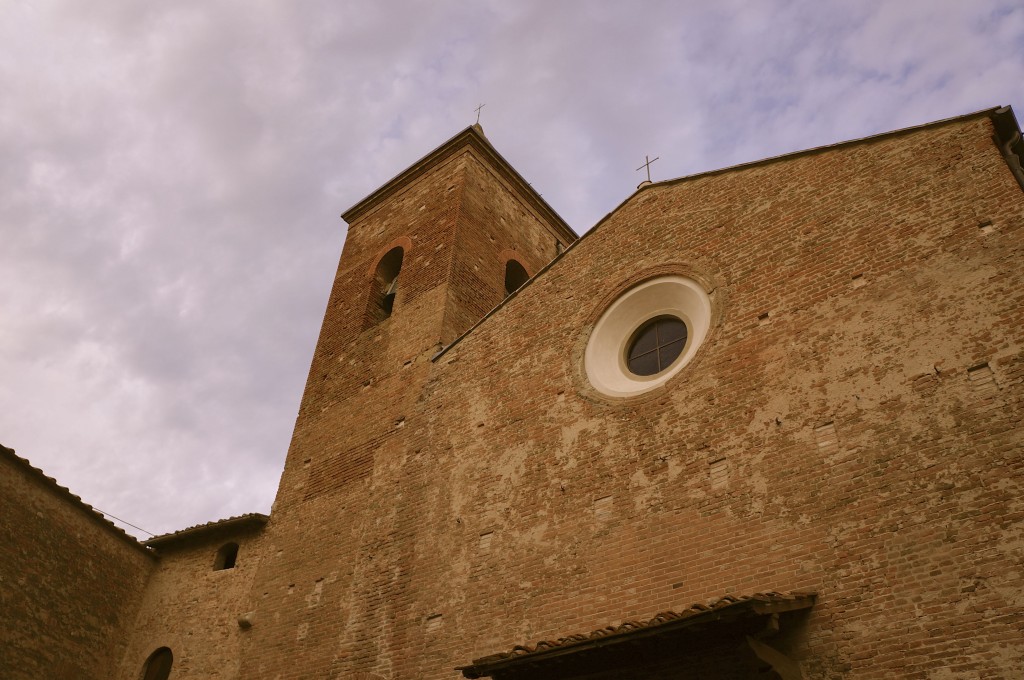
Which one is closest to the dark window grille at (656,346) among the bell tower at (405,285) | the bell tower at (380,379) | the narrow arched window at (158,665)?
the bell tower at (380,379)

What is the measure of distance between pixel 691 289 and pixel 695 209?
1075 mm

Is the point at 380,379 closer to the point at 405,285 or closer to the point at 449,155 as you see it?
the point at 405,285

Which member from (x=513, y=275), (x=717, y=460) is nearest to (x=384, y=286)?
(x=513, y=275)

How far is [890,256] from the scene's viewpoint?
669cm

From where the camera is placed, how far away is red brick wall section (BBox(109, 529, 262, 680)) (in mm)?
9846

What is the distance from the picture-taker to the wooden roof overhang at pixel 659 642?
5.13 meters

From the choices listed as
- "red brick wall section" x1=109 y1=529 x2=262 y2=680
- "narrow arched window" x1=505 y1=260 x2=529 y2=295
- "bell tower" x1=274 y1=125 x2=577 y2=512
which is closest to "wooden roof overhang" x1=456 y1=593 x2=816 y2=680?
"bell tower" x1=274 y1=125 x2=577 y2=512

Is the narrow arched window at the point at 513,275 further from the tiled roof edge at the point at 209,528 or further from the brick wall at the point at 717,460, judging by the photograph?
the tiled roof edge at the point at 209,528

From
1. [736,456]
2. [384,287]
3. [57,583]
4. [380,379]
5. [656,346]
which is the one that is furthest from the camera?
[384,287]

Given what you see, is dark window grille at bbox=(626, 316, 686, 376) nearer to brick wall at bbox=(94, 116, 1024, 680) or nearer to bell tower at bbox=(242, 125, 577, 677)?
brick wall at bbox=(94, 116, 1024, 680)

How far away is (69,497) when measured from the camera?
1066 centimetres

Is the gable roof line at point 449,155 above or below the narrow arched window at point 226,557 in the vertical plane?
above

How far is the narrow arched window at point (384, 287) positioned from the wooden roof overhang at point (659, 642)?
7.56 meters

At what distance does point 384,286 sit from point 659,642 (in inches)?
365
